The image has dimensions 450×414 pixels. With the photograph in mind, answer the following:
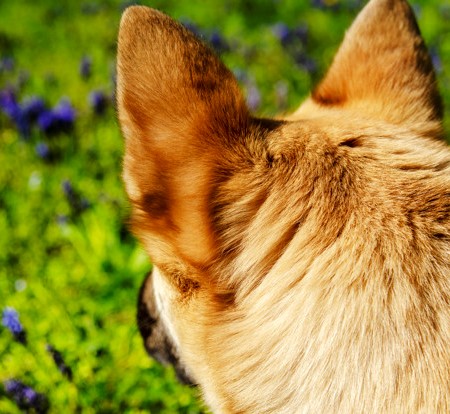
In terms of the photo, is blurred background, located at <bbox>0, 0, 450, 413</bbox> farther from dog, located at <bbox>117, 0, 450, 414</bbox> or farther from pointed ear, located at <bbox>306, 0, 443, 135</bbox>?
pointed ear, located at <bbox>306, 0, 443, 135</bbox>

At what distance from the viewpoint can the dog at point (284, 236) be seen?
3.94ft

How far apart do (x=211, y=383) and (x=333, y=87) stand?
1.08m

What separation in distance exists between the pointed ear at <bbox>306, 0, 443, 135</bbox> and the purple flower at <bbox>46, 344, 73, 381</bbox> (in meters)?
1.41

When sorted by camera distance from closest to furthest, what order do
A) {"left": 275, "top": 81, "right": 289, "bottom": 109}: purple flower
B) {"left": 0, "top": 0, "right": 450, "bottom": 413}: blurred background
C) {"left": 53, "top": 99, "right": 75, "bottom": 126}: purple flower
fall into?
1. {"left": 0, "top": 0, "right": 450, "bottom": 413}: blurred background
2. {"left": 53, "top": 99, "right": 75, "bottom": 126}: purple flower
3. {"left": 275, "top": 81, "right": 289, "bottom": 109}: purple flower

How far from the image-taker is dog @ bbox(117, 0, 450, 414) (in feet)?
3.94

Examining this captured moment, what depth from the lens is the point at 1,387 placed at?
2.53 meters

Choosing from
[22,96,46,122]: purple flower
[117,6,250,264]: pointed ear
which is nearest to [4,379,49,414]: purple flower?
[117,6,250,264]: pointed ear

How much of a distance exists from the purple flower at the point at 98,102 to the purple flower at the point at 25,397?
7.84 ft

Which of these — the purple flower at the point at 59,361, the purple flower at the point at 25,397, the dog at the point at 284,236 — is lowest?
the purple flower at the point at 25,397

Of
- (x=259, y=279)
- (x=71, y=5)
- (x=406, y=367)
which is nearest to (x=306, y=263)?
(x=259, y=279)

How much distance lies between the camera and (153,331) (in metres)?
2.03

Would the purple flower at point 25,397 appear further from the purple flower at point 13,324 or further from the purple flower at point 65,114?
the purple flower at point 65,114

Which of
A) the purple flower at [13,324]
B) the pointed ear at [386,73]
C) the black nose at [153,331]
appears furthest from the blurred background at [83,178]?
the pointed ear at [386,73]

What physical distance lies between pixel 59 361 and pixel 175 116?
141cm
